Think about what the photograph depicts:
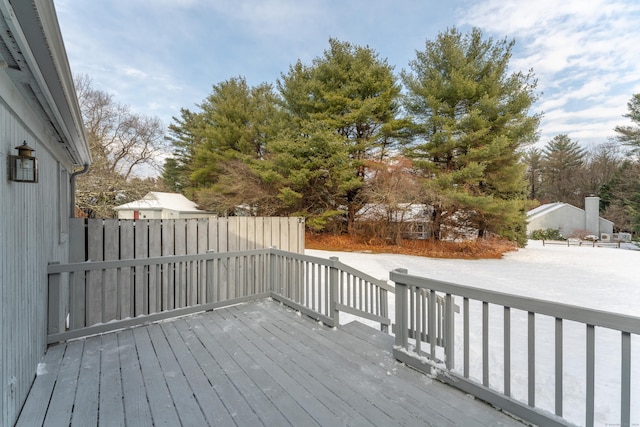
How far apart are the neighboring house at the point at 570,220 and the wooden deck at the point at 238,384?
2526cm

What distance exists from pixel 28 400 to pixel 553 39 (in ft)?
42.8

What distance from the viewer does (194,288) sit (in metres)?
3.76

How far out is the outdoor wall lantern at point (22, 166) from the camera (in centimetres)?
176

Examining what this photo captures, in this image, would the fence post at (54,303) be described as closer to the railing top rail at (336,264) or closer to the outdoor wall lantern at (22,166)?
the outdoor wall lantern at (22,166)

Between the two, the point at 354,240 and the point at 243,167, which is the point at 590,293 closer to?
the point at 354,240

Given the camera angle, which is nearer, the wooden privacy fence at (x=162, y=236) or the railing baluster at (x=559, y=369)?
the railing baluster at (x=559, y=369)

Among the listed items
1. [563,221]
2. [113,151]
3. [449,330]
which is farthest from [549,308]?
[563,221]

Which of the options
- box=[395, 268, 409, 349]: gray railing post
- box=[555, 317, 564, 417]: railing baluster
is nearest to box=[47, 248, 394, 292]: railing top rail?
box=[395, 268, 409, 349]: gray railing post

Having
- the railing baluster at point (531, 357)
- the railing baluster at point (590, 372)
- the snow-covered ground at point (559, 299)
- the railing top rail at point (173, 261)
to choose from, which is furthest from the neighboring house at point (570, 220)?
the railing baluster at point (590, 372)

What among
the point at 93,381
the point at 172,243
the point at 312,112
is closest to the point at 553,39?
the point at 312,112

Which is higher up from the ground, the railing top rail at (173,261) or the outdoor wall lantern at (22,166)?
the outdoor wall lantern at (22,166)

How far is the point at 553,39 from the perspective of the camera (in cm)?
873

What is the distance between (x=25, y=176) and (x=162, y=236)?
Answer: 2.32 meters

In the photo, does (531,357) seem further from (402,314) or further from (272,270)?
(272,270)
